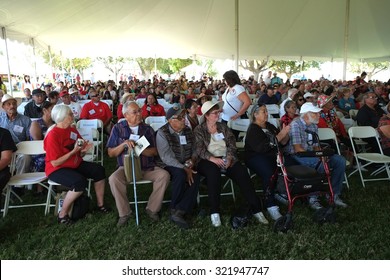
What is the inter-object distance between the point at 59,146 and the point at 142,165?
907 millimetres

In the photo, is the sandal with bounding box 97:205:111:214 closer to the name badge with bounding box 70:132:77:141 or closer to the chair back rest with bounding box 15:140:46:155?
the name badge with bounding box 70:132:77:141

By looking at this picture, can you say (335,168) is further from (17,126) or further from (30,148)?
(17,126)

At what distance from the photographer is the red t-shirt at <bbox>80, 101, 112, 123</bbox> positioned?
6.55 metres

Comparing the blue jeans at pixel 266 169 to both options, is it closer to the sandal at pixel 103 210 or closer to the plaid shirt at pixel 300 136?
the plaid shirt at pixel 300 136

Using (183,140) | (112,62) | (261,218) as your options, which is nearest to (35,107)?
(183,140)

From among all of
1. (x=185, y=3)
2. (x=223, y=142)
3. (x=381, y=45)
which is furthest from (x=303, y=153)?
(x=381, y=45)

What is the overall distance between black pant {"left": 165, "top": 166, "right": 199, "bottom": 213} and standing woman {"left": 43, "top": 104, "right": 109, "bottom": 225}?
96 cm

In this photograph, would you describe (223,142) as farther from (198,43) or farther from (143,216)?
(198,43)

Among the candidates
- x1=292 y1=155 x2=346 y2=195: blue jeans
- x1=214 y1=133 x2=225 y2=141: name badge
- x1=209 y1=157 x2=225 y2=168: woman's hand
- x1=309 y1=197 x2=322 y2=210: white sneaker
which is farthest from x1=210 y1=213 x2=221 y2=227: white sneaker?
x1=292 y1=155 x2=346 y2=195: blue jeans

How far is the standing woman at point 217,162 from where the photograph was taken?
140 inches

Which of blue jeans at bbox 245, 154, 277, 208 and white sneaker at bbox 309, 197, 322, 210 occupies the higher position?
blue jeans at bbox 245, 154, 277, 208

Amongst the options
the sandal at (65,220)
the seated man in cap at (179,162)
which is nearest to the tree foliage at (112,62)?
the seated man in cap at (179,162)

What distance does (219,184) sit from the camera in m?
3.60

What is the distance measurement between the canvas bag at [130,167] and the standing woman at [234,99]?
1972 mm
